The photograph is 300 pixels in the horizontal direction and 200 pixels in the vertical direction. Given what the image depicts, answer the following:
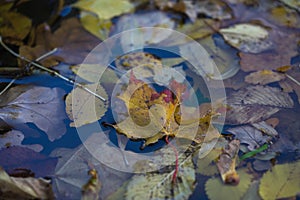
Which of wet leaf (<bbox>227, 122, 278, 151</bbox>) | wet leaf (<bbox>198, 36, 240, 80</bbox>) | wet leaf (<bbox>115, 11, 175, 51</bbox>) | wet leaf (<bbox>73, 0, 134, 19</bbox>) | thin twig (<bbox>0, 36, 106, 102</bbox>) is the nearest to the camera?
wet leaf (<bbox>227, 122, 278, 151</bbox>)

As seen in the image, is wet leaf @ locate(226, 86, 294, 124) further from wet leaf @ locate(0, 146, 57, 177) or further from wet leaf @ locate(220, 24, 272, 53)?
wet leaf @ locate(0, 146, 57, 177)

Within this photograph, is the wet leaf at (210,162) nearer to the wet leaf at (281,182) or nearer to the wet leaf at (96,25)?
the wet leaf at (281,182)

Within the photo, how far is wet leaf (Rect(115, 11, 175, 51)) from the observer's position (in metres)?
1.48

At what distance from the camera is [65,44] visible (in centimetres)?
150

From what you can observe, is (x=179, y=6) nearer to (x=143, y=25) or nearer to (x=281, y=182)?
(x=143, y=25)

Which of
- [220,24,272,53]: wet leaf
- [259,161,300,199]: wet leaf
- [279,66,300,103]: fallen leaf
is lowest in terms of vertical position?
[259,161,300,199]: wet leaf

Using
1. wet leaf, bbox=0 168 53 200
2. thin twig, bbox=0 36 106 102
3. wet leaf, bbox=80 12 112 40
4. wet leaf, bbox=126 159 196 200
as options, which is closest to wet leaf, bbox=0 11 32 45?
thin twig, bbox=0 36 106 102

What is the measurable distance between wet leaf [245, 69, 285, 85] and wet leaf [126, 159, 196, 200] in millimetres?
432

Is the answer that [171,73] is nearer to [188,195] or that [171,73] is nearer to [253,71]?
[253,71]

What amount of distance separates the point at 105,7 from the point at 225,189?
0.99 metres

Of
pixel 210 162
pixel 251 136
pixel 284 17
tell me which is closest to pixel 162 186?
pixel 210 162

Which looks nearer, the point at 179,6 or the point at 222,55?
the point at 222,55

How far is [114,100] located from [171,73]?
0.24m

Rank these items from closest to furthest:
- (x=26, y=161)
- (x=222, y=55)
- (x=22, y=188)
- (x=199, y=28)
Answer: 1. (x=22, y=188)
2. (x=26, y=161)
3. (x=222, y=55)
4. (x=199, y=28)
